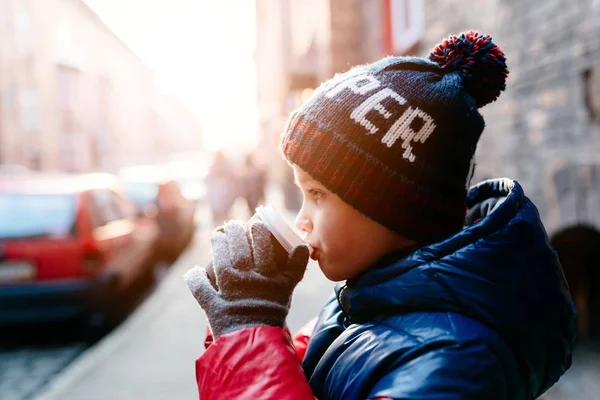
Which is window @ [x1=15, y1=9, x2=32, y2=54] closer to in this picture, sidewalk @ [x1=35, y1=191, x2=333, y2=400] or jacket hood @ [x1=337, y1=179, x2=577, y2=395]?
sidewalk @ [x1=35, y1=191, x2=333, y2=400]

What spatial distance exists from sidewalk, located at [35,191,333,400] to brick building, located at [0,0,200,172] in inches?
898

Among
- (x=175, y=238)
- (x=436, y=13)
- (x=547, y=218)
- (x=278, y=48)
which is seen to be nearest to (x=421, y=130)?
(x=547, y=218)

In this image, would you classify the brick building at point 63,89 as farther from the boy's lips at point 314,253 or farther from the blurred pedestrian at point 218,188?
the boy's lips at point 314,253

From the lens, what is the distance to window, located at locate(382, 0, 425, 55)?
6.96 meters

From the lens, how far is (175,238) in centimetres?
1178

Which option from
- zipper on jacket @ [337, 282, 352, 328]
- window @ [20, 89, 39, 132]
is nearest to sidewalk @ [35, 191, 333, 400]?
zipper on jacket @ [337, 282, 352, 328]

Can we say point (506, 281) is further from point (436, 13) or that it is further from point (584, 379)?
point (436, 13)

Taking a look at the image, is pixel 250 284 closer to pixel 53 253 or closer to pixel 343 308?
pixel 343 308

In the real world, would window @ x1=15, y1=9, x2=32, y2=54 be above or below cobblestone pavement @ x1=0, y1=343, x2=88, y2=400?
above

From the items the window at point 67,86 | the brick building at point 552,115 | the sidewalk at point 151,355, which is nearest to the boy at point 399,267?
the sidewalk at point 151,355

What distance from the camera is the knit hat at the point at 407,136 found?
1.21 m

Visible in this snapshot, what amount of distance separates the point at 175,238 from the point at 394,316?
11.1 m

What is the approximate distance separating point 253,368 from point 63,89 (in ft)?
109

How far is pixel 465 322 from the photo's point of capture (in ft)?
3.33
